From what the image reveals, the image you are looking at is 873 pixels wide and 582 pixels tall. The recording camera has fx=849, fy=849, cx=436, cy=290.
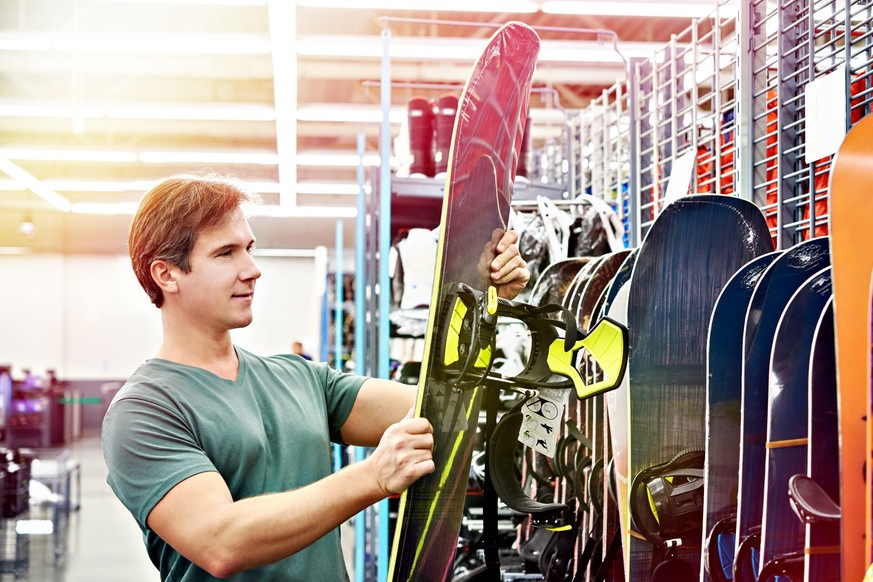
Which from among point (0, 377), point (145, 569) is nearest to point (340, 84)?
point (0, 377)

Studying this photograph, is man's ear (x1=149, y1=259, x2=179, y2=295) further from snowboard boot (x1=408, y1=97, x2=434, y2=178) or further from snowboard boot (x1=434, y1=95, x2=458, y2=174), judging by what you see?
snowboard boot (x1=408, y1=97, x2=434, y2=178)

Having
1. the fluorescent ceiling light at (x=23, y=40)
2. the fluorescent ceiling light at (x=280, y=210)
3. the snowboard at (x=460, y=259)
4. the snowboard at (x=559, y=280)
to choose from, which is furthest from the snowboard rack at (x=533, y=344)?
the fluorescent ceiling light at (x=280, y=210)

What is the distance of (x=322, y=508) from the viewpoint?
1271mm

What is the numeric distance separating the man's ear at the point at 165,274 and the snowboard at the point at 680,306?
83 centimetres

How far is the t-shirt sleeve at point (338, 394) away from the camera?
5.96ft

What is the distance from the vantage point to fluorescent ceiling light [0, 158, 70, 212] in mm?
10025

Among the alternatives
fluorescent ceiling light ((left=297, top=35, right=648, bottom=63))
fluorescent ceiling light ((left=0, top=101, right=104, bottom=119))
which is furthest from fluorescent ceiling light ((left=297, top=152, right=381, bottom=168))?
fluorescent ceiling light ((left=297, top=35, right=648, bottom=63))

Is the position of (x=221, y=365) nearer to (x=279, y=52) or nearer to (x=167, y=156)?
(x=279, y=52)

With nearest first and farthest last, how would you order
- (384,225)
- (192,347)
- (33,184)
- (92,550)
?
(192,347) → (384,225) → (92,550) → (33,184)

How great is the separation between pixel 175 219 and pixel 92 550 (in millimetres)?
5729

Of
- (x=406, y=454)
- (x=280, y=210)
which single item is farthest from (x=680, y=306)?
(x=280, y=210)

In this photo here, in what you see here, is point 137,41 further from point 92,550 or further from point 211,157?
point 92,550

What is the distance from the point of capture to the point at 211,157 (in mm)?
9805

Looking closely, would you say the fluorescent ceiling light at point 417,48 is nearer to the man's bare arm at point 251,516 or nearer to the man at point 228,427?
the man at point 228,427
